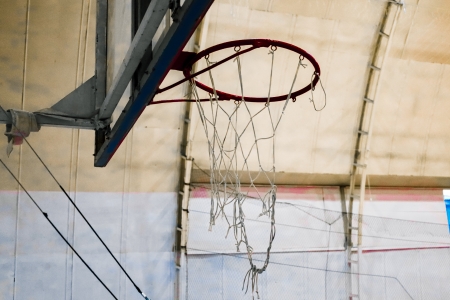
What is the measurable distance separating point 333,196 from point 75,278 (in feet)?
14.9

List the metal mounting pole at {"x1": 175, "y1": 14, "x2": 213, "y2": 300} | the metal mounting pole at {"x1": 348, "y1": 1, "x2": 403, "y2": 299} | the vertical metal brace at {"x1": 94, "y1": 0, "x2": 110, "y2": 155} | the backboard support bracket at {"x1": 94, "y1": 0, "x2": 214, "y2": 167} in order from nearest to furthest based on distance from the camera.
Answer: the backboard support bracket at {"x1": 94, "y1": 0, "x2": 214, "y2": 167} → the vertical metal brace at {"x1": 94, "y1": 0, "x2": 110, "y2": 155} → the metal mounting pole at {"x1": 175, "y1": 14, "x2": 213, "y2": 300} → the metal mounting pole at {"x1": 348, "y1": 1, "x2": 403, "y2": 299}

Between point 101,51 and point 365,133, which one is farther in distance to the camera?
point 365,133

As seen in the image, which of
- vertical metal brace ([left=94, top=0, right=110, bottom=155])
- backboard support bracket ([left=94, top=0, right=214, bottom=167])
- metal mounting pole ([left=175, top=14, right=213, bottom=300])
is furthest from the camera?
metal mounting pole ([left=175, top=14, right=213, bottom=300])

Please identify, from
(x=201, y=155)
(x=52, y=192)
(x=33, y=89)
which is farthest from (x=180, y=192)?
(x=33, y=89)

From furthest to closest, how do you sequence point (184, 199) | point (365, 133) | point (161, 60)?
point (365, 133)
point (184, 199)
point (161, 60)

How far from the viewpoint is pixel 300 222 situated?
8.93m

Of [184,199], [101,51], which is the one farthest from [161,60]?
[184,199]

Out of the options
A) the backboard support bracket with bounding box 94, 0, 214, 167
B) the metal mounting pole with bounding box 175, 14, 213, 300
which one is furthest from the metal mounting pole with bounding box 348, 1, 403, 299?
the backboard support bracket with bounding box 94, 0, 214, 167

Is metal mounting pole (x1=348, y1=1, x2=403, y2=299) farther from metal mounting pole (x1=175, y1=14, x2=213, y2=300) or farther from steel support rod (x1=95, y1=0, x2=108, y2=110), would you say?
steel support rod (x1=95, y1=0, x2=108, y2=110)

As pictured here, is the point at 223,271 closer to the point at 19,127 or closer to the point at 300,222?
the point at 300,222

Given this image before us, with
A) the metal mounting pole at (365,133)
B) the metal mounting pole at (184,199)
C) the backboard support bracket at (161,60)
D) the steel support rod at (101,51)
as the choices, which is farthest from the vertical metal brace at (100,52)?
the metal mounting pole at (365,133)

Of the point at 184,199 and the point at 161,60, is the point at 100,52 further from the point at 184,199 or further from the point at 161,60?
the point at 184,199

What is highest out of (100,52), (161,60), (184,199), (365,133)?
(365,133)

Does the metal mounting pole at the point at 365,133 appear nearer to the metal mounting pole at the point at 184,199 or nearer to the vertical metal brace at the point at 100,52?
the metal mounting pole at the point at 184,199
